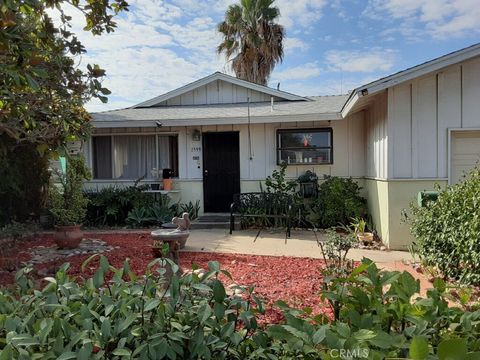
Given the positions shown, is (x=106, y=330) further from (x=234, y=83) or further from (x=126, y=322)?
(x=234, y=83)

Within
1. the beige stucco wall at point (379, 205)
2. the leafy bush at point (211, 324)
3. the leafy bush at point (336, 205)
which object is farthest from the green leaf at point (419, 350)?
the leafy bush at point (336, 205)

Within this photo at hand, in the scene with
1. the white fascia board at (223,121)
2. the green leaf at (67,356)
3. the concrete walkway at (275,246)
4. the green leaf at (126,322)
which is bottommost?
the concrete walkway at (275,246)

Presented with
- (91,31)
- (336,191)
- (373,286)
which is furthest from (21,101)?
(336,191)

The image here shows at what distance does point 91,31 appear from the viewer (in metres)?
3.91

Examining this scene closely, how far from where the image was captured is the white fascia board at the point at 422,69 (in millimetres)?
6125

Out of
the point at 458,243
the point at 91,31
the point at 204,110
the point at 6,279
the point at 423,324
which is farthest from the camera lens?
the point at 204,110

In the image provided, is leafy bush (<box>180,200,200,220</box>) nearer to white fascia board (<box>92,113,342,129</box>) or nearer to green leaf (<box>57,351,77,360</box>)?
white fascia board (<box>92,113,342,129</box>)

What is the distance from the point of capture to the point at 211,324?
1.79m

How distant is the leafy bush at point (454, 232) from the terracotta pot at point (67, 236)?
5.63m

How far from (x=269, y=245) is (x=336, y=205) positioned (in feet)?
7.50

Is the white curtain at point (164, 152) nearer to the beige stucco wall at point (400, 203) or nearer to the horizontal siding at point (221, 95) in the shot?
the horizontal siding at point (221, 95)

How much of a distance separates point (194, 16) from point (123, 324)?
794 centimetres

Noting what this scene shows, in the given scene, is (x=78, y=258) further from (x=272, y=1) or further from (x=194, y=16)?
(x=272, y=1)

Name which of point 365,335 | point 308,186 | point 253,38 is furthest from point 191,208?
point 253,38
